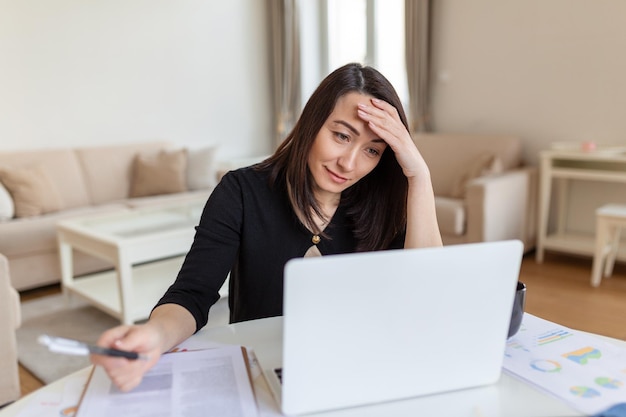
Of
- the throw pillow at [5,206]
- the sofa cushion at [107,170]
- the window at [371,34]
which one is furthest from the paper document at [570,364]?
the window at [371,34]

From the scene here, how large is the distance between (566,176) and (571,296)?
84 cm

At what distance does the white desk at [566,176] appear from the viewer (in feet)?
11.1

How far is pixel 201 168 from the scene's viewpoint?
4523 mm

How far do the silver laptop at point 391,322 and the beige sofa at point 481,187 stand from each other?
279 centimetres

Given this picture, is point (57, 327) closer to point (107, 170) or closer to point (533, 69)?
point (107, 170)

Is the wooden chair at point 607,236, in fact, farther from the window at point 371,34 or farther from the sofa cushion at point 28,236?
the sofa cushion at point 28,236

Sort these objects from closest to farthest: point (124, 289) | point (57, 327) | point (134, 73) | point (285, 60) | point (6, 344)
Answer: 1. point (6, 344)
2. point (124, 289)
3. point (57, 327)
4. point (134, 73)
5. point (285, 60)

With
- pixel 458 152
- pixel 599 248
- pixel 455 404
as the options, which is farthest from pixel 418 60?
pixel 455 404

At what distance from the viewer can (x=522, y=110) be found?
404cm

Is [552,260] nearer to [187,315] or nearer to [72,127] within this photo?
[187,315]

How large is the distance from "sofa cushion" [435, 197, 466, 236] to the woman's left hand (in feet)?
8.09

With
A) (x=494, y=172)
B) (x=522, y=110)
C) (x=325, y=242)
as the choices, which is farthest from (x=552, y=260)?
(x=325, y=242)

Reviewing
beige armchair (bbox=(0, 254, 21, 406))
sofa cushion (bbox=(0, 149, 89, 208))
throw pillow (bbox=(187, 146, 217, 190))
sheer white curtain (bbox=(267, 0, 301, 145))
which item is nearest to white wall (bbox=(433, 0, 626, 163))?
sheer white curtain (bbox=(267, 0, 301, 145))

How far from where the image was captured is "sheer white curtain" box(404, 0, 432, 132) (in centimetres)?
434
